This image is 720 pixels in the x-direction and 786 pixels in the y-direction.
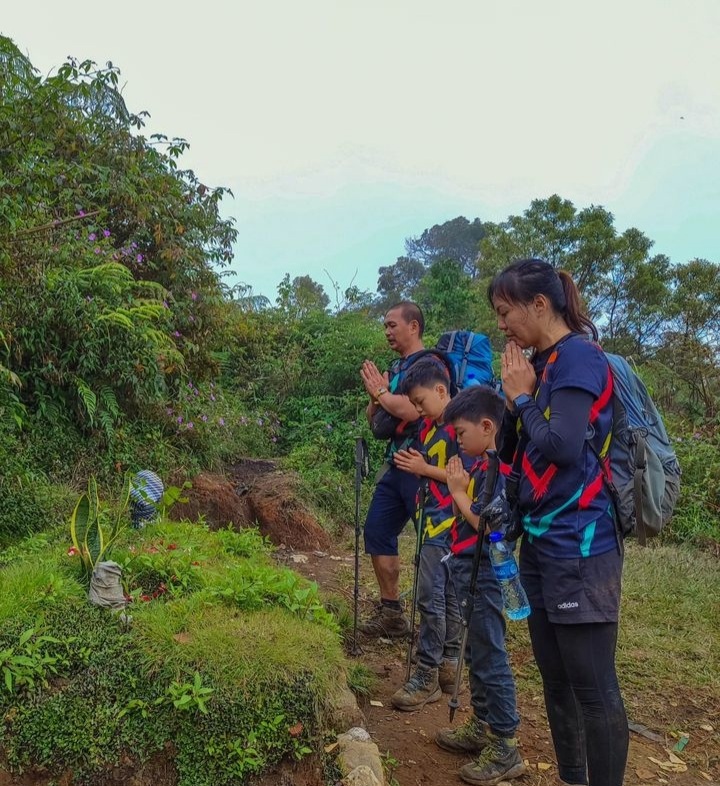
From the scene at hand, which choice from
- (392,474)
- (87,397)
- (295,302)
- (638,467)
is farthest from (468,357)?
(295,302)

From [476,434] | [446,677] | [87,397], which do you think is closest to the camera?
[476,434]

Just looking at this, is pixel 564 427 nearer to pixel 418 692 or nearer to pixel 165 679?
pixel 165 679

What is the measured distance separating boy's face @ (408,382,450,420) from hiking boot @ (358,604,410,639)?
149cm

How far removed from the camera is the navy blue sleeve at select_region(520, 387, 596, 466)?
1.94 metres

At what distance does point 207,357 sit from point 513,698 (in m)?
6.04

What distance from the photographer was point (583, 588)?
1.98 metres

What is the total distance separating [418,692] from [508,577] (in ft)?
4.00

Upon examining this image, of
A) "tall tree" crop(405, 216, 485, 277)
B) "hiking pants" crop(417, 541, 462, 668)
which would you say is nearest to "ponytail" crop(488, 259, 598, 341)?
"hiking pants" crop(417, 541, 462, 668)

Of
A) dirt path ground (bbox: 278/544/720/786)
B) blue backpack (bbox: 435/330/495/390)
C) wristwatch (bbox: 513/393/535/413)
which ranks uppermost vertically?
blue backpack (bbox: 435/330/495/390)

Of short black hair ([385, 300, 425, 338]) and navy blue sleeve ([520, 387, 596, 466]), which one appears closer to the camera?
navy blue sleeve ([520, 387, 596, 466])

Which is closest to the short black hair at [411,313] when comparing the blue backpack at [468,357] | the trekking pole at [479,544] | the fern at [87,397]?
the blue backpack at [468,357]

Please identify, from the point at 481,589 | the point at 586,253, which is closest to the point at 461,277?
the point at 586,253

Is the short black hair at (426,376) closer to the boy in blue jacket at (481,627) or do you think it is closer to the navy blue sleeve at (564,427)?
the boy in blue jacket at (481,627)

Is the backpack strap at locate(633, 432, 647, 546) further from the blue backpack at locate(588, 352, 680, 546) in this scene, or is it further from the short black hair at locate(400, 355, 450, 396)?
the short black hair at locate(400, 355, 450, 396)
